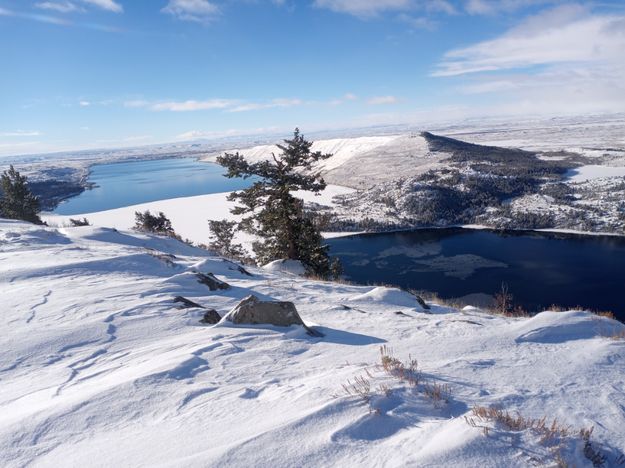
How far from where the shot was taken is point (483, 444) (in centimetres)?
285

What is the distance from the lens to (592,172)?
115 meters

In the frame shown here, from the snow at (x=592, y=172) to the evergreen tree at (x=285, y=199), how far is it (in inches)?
4601

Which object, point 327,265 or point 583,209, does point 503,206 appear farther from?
point 327,265

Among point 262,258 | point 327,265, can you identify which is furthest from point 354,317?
point 262,258

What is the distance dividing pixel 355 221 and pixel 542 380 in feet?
260

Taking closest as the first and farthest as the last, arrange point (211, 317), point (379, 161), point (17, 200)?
point (211, 317) → point (17, 200) → point (379, 161)

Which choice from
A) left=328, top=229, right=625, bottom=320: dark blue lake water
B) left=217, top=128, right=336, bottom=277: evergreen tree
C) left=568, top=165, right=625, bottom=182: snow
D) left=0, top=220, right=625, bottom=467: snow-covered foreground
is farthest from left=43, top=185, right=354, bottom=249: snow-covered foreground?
left=568, top=165, right=625, bottom=182: snow

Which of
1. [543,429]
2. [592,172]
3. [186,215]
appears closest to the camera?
[543,429]

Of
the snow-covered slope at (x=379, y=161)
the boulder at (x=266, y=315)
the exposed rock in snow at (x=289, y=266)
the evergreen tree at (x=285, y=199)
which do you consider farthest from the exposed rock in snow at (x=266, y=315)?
the snow-covered slope at (x=379, y=161)

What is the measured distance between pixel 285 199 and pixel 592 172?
132817 millimetres

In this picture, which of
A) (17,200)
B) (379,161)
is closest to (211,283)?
(17,200)

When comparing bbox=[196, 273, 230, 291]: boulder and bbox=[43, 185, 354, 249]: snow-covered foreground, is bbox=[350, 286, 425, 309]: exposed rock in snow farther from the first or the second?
bbox=[43, 185, 354, 249]: snow-covered foreground

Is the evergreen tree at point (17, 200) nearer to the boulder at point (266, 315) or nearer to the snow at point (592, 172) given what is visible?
the boulder at point (266, 315)

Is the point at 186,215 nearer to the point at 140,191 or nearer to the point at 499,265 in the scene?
the point at 140,191
